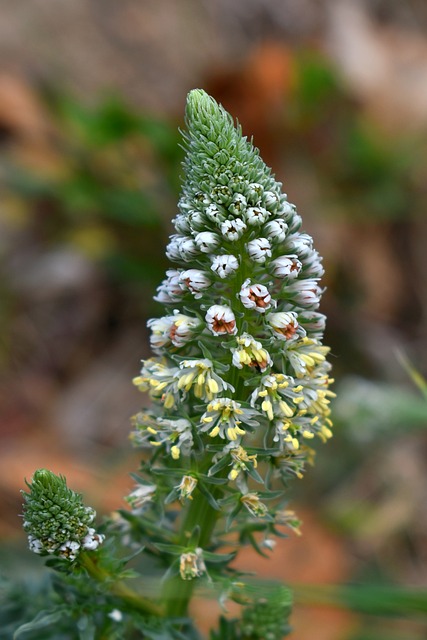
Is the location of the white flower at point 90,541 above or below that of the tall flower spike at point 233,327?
below

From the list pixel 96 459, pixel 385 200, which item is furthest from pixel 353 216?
pixel 96 459

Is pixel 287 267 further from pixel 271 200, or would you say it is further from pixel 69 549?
pixel 69 549

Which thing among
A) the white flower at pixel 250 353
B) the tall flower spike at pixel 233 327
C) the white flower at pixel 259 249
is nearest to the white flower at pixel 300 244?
the tall flower spike at pixel 233 327

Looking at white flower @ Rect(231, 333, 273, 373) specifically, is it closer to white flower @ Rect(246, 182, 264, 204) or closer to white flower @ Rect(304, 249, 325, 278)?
white flower @ Rect(304, 249, 325, 278)

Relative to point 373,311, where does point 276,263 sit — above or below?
below

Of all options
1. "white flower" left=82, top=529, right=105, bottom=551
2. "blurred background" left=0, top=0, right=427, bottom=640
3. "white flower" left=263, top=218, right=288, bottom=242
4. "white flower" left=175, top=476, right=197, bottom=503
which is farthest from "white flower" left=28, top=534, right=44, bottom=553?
"blurred background" left=0, top=0, right=427, bottom=640

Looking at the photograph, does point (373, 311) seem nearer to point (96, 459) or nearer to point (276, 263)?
point (96, 459)

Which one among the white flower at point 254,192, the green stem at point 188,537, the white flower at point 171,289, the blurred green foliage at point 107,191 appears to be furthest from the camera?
the blurred green foliage at point 107,191

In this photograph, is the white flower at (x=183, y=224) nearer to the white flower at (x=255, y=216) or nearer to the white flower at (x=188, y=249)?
the white flower at (x=188, y=249)
